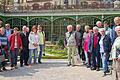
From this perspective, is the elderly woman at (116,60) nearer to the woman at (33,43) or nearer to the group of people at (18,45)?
the group of people at (18,45)

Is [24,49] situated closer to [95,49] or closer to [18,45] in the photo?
[18,45]

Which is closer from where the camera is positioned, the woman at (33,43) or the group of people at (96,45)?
the group of people at (96,45)

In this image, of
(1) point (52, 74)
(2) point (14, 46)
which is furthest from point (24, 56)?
(1) point (52, 74)

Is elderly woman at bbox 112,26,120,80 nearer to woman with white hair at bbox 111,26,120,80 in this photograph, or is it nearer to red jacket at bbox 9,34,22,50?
woman with white hair at bbox 111,26,120,80

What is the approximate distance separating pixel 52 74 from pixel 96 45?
2113mm

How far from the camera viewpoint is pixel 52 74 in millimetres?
12703

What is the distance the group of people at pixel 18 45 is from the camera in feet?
45.2

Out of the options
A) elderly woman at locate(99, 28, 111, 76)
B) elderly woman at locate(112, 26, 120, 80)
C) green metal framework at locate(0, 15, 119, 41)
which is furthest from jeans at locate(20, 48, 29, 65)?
green metal framework at locate(0, 15, 119, 41)

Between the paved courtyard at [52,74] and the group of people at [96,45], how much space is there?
18.1 inches

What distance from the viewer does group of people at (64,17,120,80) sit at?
12.1 meters

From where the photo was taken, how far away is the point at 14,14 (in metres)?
38.8

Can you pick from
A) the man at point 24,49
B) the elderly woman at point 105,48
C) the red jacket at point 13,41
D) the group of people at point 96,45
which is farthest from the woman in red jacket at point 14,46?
the elderly woman at point 105,48

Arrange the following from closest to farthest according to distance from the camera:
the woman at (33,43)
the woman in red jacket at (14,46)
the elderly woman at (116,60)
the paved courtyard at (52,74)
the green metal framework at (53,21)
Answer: the elderly woman at (116,60) → the paved courtyard at (52,74) → the woman in red jacket at (14,46) → the woman at (33,43) → the green metal framework at (53,21)

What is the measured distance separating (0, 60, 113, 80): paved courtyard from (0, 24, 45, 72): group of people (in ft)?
1.89
